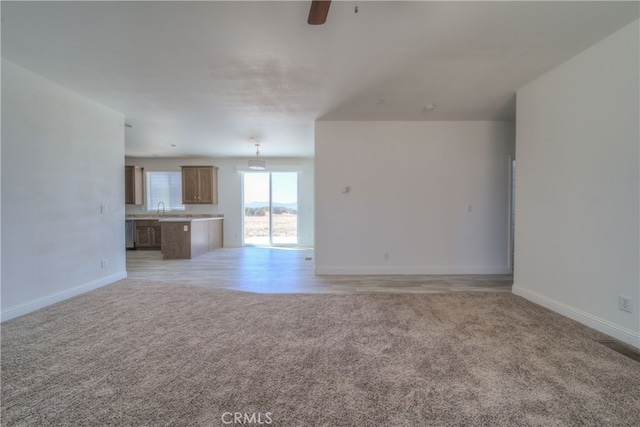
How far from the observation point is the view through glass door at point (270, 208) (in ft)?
24.5

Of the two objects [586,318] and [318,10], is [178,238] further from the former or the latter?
[586,318]

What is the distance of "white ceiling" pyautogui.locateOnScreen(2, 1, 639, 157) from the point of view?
1.86 m

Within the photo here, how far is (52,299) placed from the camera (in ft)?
9.37

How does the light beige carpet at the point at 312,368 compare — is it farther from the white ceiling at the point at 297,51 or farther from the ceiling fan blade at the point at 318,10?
the white ceiling at the point at 297,51

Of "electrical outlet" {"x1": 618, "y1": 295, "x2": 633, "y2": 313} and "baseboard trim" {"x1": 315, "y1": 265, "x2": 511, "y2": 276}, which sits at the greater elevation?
"electrical outlet" {"x1": 618, "y1": 295, "x2": 633, "y2": 313}

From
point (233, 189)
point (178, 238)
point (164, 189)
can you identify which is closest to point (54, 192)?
point (178, 238)

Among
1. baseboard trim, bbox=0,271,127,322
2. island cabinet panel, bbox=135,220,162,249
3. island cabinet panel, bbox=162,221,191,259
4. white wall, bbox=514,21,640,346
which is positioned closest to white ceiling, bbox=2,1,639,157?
white wall, bbox=514,21,640,346

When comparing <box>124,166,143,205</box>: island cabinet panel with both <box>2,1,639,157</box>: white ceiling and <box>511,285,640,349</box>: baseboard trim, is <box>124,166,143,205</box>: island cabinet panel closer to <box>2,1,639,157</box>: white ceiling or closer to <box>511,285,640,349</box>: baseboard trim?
<box>2,1,639,157</box>: white ceiling

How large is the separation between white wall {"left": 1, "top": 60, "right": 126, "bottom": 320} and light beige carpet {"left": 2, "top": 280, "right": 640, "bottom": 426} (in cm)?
48

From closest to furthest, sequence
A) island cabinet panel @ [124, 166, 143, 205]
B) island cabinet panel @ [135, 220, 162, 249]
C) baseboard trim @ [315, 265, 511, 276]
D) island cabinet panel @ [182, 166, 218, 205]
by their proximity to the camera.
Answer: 1. baseboard trim @ [315, 265, 511, 276]
2. island cabinet panel @ [135, 220, 162, 249]
3. island cabinet panel @ [124, 166, 143, 205]
4. island cabinet panel @ [182, 166, 218, 205]

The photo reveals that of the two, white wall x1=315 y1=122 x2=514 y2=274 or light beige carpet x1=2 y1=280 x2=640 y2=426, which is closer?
light beige carpet x1=2 y1=280 x2=640 y2=426

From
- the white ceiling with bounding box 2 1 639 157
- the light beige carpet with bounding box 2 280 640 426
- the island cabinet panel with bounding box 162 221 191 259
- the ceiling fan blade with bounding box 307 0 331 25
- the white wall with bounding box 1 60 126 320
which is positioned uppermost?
the white ceiling with bounding box 2 1 639 157

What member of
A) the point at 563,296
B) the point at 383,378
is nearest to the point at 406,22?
the point at 383,378

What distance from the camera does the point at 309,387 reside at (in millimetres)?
1514
